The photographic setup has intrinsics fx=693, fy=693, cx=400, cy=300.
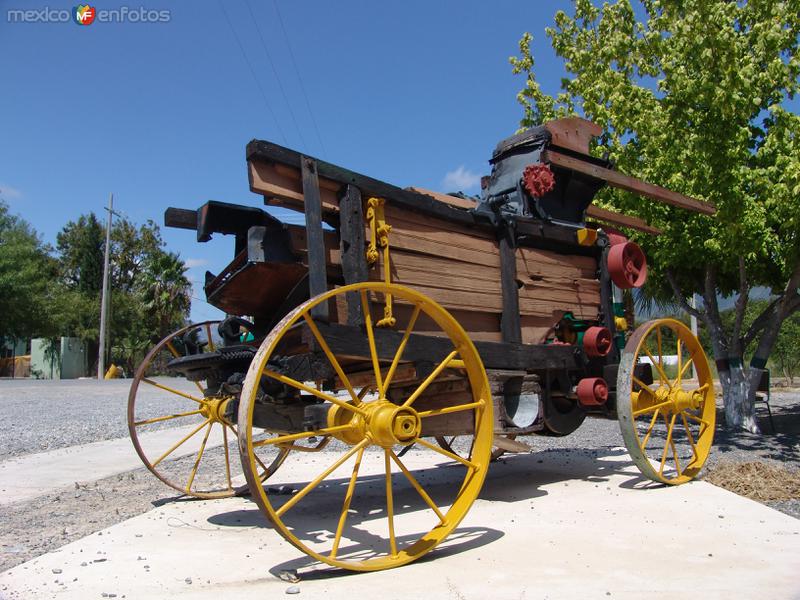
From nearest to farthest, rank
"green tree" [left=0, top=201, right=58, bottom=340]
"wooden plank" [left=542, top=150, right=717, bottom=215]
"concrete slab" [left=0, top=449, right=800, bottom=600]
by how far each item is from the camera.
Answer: "concrete slab" [left=0, top=449, right=800, bottom=600] → "wooden plank" [left=542, top=150, right=717, bottom=215] → "green tree" [left=0, top=201, right=58, bottom=340]

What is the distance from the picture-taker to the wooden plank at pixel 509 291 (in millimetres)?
5359

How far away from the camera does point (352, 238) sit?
4.37m

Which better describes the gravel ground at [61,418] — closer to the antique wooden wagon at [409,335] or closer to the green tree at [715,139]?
the antique wooden wagon at [409,335]

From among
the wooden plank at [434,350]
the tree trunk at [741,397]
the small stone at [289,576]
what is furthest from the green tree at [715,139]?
the small stone at [289,576]

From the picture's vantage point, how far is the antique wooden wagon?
3.90 m

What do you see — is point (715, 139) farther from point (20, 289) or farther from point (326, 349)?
point (20, 289)

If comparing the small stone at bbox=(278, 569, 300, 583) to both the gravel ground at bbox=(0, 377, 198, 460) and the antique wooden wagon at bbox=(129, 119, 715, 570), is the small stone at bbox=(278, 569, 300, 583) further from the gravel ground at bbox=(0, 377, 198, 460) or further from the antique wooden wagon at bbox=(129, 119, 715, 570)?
the gravel ground at bbox=(0, 377, 198, 460)

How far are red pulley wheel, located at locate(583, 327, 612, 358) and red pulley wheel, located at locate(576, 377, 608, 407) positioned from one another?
0.25m

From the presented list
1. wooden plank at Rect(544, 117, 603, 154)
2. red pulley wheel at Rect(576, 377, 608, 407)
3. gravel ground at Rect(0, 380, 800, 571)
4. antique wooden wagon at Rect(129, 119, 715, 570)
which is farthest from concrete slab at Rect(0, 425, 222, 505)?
wooden plank at Rect(544, 117, 603, 154)

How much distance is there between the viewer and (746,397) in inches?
396

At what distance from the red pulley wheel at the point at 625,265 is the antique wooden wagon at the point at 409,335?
0.02m

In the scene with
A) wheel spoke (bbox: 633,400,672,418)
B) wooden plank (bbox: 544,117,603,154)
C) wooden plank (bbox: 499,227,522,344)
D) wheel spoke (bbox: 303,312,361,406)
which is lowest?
wheel spoke (bbox: 633,400,672,418)

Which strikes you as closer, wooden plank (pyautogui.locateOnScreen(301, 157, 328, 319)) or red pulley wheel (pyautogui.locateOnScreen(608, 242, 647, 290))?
wooden plank (pyautogui.locateOnScreen(301, 157, 328, 319))

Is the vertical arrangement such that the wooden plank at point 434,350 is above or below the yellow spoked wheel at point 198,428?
above
